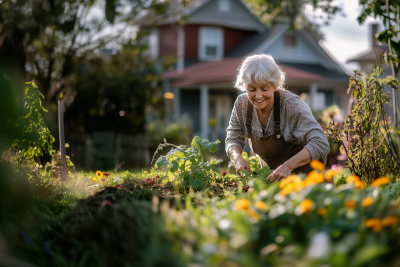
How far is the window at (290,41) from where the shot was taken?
18.4 metres

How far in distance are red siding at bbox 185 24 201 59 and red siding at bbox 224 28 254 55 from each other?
1.53m

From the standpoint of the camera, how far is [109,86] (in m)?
12.2

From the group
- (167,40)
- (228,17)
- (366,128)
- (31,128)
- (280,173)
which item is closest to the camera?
(280,173)

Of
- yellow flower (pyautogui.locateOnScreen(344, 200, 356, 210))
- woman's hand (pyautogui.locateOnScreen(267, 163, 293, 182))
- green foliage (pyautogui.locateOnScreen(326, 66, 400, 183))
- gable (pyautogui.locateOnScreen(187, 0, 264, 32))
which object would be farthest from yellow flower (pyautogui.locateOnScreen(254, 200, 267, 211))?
gable (pyautogui.locateOnScreen(187, 0, 264, 32))

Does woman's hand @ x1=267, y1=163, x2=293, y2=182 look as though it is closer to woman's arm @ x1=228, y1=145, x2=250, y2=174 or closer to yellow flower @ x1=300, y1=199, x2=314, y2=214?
woman's arm @ x1=228, y1=145, x2=250, y2=174

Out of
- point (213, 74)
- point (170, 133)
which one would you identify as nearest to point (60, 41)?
point (170, 133)

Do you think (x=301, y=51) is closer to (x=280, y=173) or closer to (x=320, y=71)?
(x=320, y=71)

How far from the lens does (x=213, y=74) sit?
14.7 meters

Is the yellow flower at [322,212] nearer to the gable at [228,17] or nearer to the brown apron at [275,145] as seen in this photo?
the brown apron at [275,145]

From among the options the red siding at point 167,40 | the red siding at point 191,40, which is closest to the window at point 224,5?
the red siding at point 191,40

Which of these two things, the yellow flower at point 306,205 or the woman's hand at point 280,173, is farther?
the woman's hand at point 280,173

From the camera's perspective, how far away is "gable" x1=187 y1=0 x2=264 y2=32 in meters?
17.5

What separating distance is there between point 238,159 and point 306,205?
1.69m

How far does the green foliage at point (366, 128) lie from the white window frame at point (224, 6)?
1602 cm
